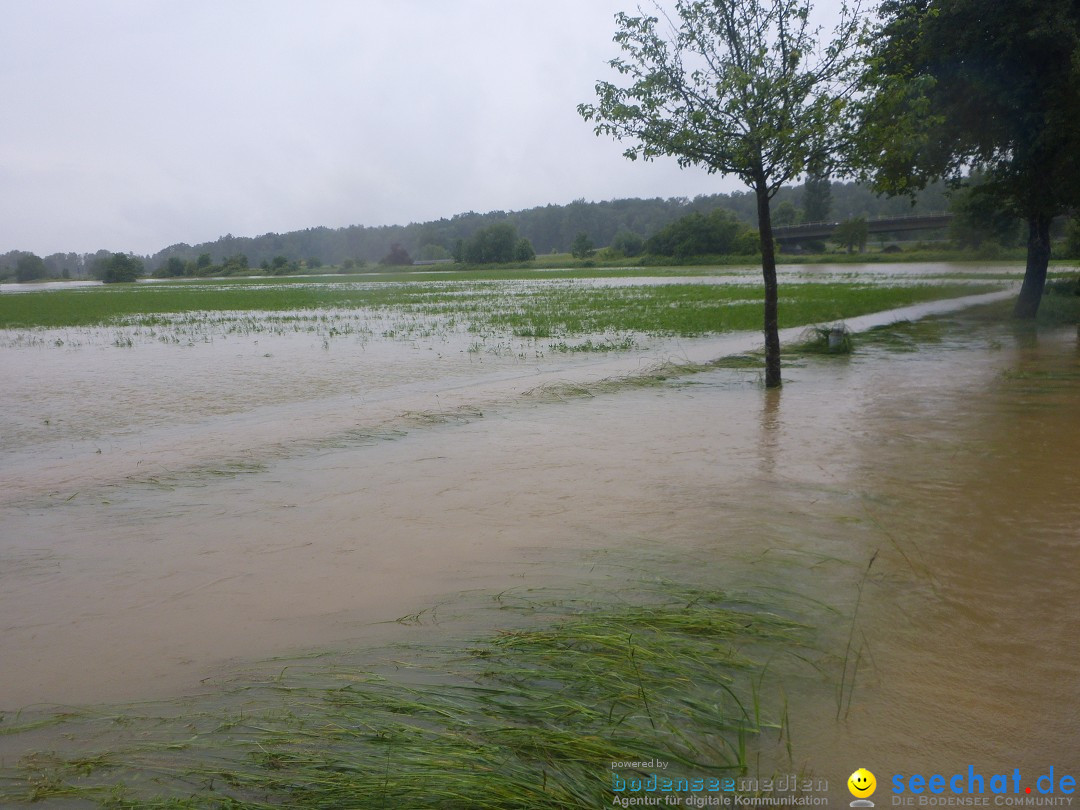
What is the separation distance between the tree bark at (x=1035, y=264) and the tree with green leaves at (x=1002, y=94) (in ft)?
0.12

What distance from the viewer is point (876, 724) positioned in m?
2.88

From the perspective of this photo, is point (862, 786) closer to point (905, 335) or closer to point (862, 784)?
point (862, 784)

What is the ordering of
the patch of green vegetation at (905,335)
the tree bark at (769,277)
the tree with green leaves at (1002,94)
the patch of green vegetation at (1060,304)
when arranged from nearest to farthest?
the tree bark at (769,277) < the tree with green leaves at (1002,94) < the patch of green vegetation at (905,335) < the patch of green vegetation at (1060,304)

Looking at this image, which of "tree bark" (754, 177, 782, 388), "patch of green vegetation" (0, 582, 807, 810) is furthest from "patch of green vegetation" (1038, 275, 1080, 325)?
"patch of green vegetation" (0, 582, 807, 810)

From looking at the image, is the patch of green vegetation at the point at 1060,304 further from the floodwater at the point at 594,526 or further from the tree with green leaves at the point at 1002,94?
the floodwater at the point at 594,526

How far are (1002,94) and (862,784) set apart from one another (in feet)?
52.5

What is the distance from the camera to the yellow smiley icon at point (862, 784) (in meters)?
2.55

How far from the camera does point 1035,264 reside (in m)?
17.9

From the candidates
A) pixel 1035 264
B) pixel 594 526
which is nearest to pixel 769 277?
pixel 594 526

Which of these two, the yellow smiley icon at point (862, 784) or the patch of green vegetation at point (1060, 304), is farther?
the patch of green vegetation at point (1060, 304)

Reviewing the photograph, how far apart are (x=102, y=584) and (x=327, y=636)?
1853 millimetres

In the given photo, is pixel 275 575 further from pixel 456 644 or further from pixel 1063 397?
pixel 1063 397

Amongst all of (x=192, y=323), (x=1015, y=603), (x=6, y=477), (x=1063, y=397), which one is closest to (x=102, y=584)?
(x=6, y=477)

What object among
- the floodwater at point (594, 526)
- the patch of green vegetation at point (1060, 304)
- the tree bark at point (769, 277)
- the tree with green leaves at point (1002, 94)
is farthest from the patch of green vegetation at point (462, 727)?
the patch of green vegetation at point (1060, 304)
